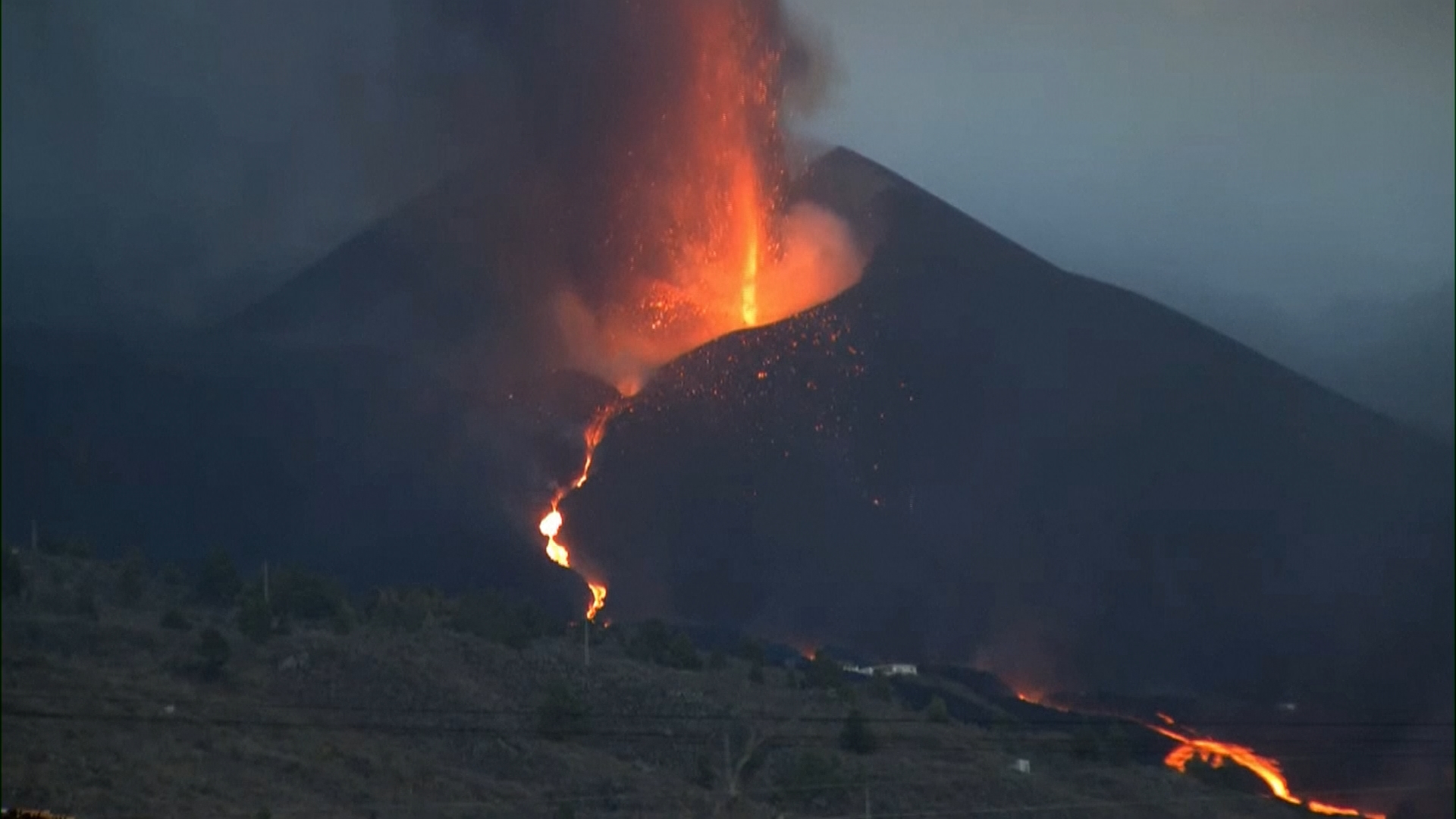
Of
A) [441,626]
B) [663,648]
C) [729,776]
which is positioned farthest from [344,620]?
[729,776]

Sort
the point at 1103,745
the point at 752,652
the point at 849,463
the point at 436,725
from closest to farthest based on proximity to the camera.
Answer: the point at 436,725 → the point at 1103,745 → the point at 752,652 → the point at 849,463

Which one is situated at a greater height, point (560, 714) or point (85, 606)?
point (85, 606)

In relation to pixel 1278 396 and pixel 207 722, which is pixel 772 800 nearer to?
pixel 207 722

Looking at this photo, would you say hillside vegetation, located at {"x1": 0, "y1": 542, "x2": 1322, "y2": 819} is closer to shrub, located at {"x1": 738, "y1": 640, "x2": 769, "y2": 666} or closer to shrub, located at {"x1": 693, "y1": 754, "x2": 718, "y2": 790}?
shrub, located at {"x1": 693, "y1": 754, "x2": 718, "y2": 790}

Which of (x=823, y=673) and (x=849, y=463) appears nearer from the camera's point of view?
(x=823, y=673)

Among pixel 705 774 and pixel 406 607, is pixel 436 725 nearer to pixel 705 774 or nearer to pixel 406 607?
pixel 705 774

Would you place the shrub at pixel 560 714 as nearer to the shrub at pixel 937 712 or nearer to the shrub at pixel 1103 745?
the shrub at pixel 937 712
